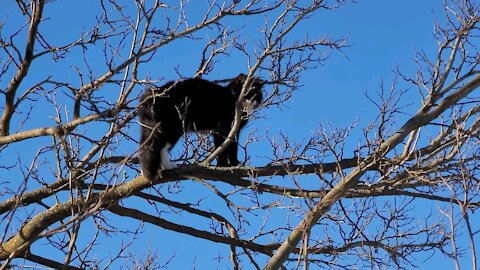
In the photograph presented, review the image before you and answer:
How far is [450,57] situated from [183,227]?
325 cm

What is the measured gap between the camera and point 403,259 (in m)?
6.25

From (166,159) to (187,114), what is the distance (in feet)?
1.80

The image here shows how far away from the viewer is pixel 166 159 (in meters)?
6.52

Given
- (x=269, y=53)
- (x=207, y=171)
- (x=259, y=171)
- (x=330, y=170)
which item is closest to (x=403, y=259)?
(x=330, y=170)

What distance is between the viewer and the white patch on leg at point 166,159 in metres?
6.40

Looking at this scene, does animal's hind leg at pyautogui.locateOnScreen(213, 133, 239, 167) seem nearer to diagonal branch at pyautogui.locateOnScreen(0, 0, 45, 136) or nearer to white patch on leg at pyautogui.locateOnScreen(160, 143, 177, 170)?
white patch on leg at pyautogui.locateOnScreen(160, 143, 177, 170)

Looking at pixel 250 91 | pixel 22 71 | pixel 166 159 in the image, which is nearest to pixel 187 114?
pixel 166 159

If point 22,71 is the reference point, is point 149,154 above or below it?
below

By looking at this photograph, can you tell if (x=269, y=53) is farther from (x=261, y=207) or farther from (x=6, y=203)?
(x=6, y=203)

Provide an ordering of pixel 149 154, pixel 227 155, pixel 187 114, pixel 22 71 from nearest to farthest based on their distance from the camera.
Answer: pixel 22 71 → pixel 149 154 → pixel 187 114 → pixel 227 155

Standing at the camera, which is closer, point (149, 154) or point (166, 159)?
point (149, 154)

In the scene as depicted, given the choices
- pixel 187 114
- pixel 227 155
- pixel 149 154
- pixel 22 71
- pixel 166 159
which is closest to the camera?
pixel 22 71

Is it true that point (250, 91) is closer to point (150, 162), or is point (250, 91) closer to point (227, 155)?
point (227, 155)

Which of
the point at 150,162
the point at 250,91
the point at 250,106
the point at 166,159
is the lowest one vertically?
the point at 150,162
